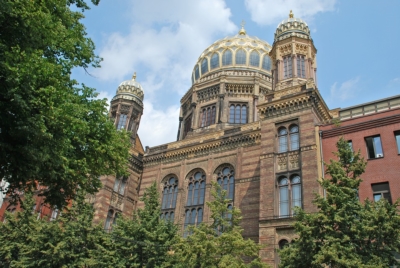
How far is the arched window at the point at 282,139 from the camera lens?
23.0 m

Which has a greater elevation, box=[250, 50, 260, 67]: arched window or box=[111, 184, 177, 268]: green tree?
box=[250, 50, 260, 67]: arched window

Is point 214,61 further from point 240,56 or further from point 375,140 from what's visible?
point 375,140

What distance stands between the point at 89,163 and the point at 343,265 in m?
9.91

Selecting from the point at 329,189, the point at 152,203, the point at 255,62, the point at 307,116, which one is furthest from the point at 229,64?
the point at 329,189

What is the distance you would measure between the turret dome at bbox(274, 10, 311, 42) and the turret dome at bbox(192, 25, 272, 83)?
12585 millimetres

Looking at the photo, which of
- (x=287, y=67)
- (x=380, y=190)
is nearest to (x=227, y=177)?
(x=287, y=67)

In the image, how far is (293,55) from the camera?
27.0 metres

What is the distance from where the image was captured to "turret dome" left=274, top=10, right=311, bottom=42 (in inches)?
1103

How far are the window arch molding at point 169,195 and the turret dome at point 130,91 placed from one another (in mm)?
10474

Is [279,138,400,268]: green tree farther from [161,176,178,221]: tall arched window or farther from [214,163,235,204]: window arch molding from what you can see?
[161,176,178,221]: tall arched window

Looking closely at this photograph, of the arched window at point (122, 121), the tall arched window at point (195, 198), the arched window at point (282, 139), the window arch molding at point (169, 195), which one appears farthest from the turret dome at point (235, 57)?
the arched window at point (282, 139)

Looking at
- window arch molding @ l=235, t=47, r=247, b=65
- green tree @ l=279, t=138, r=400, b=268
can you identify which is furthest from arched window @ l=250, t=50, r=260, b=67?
green tree @ l=279, t=138, r=400, b=268

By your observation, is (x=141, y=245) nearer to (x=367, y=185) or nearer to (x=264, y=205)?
(x=264, y=205)

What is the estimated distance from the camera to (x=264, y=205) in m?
21.6
